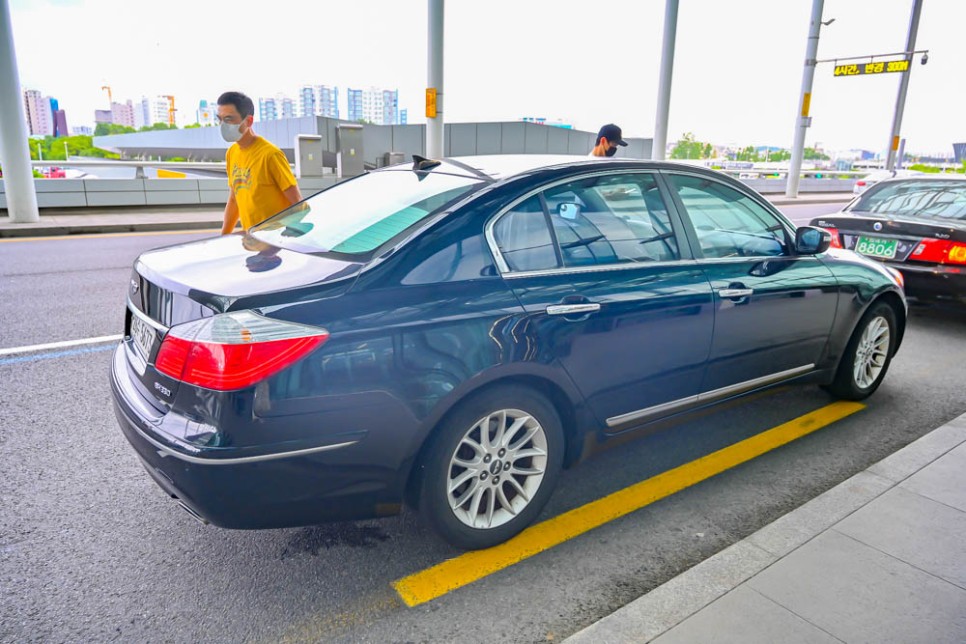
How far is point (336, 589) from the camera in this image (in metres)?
2.51

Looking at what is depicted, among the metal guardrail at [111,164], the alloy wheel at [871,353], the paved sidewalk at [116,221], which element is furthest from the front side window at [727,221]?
the metal guardrail at [111,164]

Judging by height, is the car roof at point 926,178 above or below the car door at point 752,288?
above

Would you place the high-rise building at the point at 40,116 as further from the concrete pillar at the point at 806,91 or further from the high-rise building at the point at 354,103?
the concrete pillar at the point at 806,91

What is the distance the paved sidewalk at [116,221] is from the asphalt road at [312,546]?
8100mm

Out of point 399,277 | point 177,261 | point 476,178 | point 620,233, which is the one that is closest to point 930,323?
point 620,233

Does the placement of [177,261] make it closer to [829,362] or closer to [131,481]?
[131,481]

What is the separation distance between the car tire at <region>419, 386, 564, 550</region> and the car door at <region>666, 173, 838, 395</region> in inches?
43.4

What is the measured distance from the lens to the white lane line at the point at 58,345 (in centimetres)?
495

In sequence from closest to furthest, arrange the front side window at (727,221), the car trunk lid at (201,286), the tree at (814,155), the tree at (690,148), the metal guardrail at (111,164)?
the car trunk lid at (201,286), the front side window at (727,221), the metal guardrail at (111,164), the tree at (690,148), the tree at (814,155)

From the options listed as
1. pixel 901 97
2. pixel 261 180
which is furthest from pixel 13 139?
pixel 901 97

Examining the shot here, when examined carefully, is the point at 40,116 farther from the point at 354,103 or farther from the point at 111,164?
the point at 111,164

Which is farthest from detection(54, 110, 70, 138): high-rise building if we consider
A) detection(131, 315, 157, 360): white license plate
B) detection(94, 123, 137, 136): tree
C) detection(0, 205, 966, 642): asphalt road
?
detection(131, 315, 157, 360): white license plate

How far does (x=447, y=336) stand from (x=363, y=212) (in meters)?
0.92

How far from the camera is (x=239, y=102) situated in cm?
470
